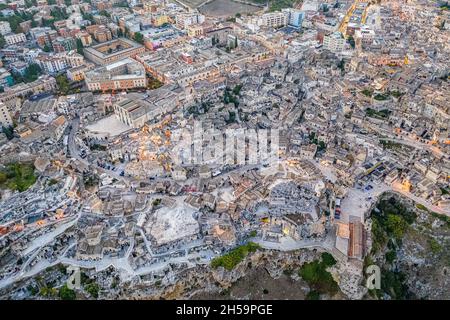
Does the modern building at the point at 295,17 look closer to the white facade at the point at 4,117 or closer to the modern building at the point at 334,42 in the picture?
the modern building at the point at 334,42

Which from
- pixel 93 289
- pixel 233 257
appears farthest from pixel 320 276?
pixel 93 289

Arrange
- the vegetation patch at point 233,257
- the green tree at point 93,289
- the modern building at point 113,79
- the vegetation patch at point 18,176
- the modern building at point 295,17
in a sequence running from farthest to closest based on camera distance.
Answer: the modern building at point 295,17, the modern building at point 113,79, the vegetation patch at point 18,176, the vegetation patch at point 233,257, the green tree at point 93,289

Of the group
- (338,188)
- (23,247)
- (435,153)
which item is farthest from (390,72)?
(23,247)

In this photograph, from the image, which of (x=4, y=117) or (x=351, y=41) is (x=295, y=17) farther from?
(x=4, y=117)

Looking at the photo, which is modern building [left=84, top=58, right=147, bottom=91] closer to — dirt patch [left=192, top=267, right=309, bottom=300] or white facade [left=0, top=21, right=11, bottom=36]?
white facade [left=0, top=21, right=11, bottom=36]

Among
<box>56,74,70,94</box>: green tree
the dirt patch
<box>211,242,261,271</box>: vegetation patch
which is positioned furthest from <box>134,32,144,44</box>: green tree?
the dirt patch

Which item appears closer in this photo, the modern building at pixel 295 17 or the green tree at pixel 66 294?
the green tree at pixel 66 294

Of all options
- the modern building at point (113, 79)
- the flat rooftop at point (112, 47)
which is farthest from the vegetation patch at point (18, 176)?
the flat rooftop at point (112, 47)

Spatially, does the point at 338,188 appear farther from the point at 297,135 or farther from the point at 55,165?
the point at 55,165
